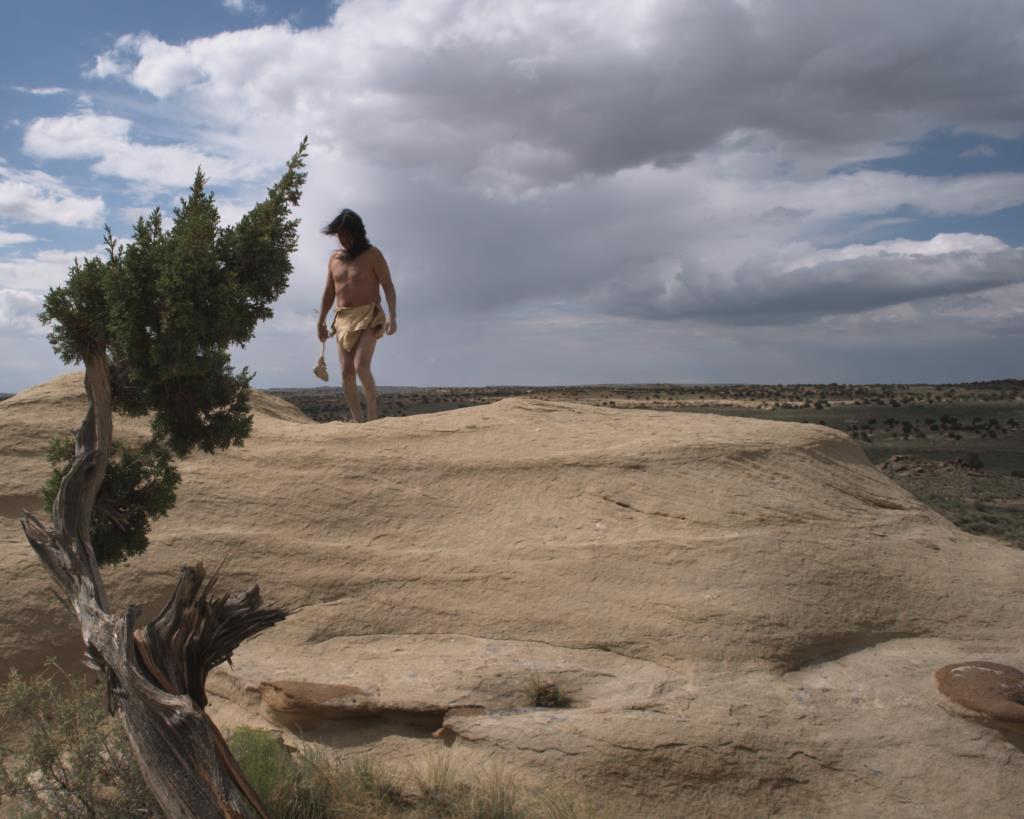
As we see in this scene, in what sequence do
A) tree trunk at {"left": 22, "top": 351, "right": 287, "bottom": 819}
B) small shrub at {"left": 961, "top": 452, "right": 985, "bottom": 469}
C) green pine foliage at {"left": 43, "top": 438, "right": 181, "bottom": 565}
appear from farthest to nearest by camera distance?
small shrub at {"left": 961, "top": 452, "right": 985, "bottom": 469}
green pine foliage at {"left": 43, "top": 438, "right": 181, "bottom": 565}
tree trunk at {"left": 22, "top": 351, "right": 287, "bottom": 819}

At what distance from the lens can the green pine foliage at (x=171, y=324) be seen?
5.14m

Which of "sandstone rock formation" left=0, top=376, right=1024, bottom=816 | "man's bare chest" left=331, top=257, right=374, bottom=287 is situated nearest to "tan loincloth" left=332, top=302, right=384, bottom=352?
"man's bare chest" left=331, top=257, right=374, bottom=287

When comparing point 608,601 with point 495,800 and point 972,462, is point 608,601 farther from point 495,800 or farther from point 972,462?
point 972,462

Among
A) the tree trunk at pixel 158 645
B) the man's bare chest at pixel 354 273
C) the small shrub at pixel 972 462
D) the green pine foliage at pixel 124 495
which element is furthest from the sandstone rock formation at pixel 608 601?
the small shrub at pixel 972 462

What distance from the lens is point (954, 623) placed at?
21.3ft

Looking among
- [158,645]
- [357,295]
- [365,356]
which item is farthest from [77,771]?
[357,295]

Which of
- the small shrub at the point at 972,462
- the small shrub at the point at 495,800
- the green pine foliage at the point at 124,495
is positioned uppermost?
the green pine foliage at the point at 124,495

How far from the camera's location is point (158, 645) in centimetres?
448

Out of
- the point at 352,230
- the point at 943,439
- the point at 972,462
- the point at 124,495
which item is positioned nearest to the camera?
the point at 124,495

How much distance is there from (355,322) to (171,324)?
169 inches

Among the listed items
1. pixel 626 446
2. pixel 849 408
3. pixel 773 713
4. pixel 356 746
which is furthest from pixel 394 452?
pixel 849 408

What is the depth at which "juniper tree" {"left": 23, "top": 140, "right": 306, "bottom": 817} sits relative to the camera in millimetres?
4223

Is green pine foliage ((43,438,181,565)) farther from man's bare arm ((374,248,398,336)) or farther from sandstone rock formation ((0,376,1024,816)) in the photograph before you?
man's bare arm ((374,248,398,336))

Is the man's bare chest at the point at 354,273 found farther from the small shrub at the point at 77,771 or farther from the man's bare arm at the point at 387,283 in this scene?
the small shrub at the point at 77,771
